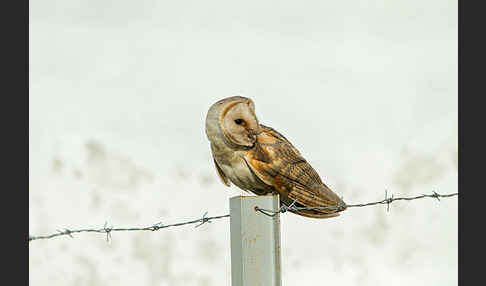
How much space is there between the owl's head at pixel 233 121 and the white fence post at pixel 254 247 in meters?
0.42

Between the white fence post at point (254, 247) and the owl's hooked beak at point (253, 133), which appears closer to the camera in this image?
the white fence post at point (254, 247)

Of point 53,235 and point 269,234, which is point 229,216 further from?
point 53,235

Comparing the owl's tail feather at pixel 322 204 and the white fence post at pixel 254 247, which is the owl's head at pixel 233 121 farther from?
the owl's tail feather at pixel 322 204

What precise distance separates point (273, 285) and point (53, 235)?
1532 mm

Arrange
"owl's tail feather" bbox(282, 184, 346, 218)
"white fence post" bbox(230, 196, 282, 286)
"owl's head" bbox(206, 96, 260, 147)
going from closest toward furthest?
"white fence post" bbox(230, 196, 282, 286) → "owl's head" bbox(206, 96, 260, 147) → "owl's tail feather" bbox(282, 184, 346, 218)

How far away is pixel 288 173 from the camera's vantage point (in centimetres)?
529

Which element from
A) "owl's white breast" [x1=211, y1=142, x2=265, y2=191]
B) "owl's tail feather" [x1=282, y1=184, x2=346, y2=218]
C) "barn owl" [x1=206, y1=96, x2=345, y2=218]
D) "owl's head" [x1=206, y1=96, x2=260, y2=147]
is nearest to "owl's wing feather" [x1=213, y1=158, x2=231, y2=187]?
"barn owl" [x1=206, y1=96, x2=345, y2=218]

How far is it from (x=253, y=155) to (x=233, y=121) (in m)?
0.26

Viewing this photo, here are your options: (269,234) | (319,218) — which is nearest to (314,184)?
(319,218)

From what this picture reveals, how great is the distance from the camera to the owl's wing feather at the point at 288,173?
17.1 feet

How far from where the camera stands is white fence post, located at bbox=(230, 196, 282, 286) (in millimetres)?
4953

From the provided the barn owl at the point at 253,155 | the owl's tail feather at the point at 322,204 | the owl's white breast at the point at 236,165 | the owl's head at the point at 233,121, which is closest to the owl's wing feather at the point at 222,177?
the barn owl at the point at 253,155

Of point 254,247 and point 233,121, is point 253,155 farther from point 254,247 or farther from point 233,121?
point 254,247

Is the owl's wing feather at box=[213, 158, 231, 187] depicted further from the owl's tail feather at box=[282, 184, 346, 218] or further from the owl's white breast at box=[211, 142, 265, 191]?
the owl's tail feather at box=[282, 184, 346, 218]
